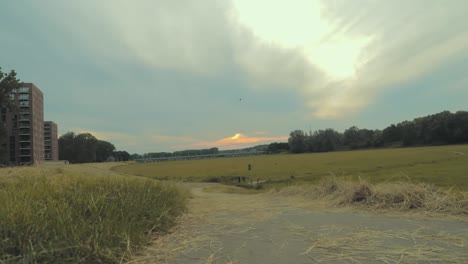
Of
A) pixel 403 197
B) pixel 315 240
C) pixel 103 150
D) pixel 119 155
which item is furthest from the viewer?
pixel 119 155

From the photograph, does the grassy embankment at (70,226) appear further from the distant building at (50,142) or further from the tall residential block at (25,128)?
the distant building at (50,142)

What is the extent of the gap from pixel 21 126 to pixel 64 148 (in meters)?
53.0

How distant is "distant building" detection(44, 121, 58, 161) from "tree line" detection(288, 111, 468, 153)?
93.4 m

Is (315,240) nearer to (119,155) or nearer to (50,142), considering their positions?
(50,142)

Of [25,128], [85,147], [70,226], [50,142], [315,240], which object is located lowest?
[315,240]

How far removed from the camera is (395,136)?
462 ft

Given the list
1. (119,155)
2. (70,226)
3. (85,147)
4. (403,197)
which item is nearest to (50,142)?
(85,147)

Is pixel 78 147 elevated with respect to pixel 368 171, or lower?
elevated

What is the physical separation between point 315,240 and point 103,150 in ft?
616

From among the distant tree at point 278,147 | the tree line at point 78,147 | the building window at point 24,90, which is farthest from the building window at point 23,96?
the distant tree at point 278,147

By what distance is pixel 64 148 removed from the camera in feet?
516

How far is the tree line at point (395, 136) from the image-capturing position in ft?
374

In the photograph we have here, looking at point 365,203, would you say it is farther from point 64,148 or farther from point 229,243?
point 64,148

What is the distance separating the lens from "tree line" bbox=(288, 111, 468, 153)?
114 meters
